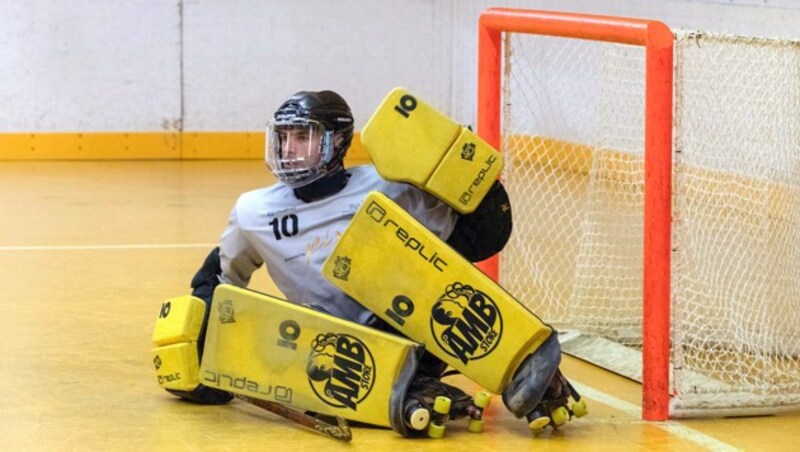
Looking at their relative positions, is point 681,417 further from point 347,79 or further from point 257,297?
point 347,79

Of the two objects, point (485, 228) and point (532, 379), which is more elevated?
point (485, 228)

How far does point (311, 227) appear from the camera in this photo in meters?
4.85

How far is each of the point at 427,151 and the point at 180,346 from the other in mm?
1023

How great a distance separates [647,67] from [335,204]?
43.0 inches

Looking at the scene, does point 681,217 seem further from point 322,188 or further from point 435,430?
point 322,188

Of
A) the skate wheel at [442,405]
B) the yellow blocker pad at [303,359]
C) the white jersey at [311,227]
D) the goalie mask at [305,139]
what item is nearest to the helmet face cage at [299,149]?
the goalie mask at [305,139]

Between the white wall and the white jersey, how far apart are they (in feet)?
25.3

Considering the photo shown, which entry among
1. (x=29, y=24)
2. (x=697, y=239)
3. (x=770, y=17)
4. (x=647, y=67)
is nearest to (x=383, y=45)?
(x=29, y=24)

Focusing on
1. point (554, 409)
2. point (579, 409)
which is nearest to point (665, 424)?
point (579, 409)

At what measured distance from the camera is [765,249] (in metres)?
5.52

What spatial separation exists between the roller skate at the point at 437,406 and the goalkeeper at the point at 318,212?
151 mm

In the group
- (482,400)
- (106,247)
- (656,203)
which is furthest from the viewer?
(106,247)

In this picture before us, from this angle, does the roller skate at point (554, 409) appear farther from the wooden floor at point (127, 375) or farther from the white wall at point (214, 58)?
the white wall at point (214, 58)

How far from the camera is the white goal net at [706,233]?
4965mm
